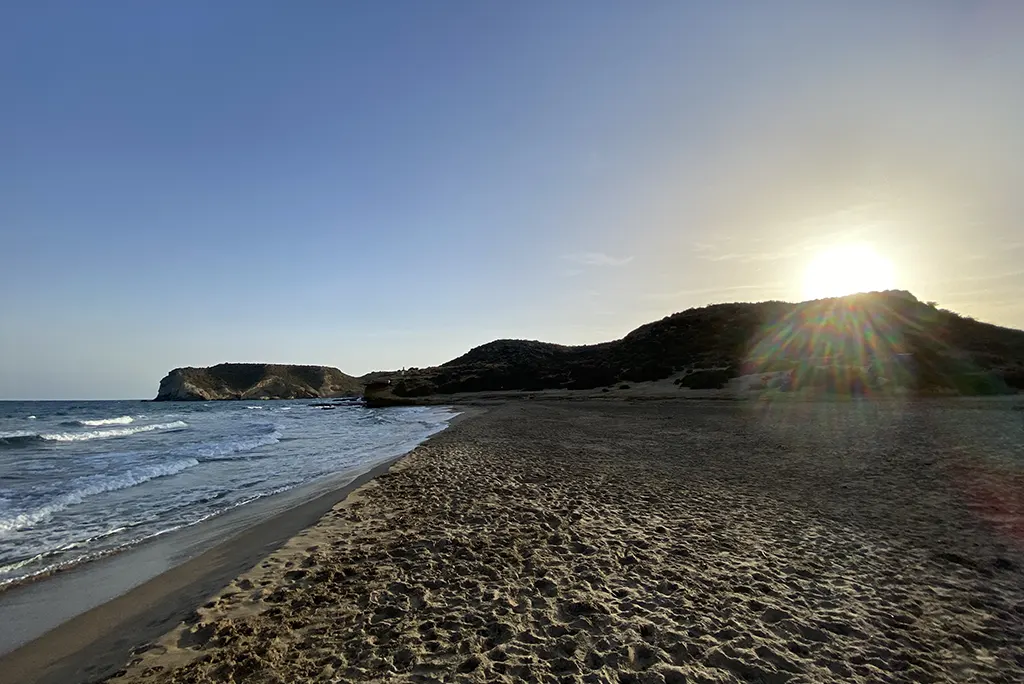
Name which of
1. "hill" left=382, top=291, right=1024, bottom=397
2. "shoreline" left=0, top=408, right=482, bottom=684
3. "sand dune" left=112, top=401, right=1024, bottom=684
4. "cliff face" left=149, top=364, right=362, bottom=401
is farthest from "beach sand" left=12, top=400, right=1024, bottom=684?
"cliff face" left=149, top=364, right=362, bottom=401

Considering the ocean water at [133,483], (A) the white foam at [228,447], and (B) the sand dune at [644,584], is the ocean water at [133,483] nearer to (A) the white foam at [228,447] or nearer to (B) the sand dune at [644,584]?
(A) the white foam at [228,447]

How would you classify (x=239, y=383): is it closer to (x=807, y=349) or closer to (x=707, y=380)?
(x=707, y=380)

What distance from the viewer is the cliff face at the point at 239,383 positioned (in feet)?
492

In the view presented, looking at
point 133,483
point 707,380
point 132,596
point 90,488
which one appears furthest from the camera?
point 707,380

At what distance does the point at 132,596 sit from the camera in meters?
6.68

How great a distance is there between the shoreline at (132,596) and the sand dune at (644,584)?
51 cm

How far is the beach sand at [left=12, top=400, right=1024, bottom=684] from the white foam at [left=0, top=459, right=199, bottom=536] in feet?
23.6

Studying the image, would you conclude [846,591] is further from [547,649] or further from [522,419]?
[522,419]

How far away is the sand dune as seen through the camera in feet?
14.3

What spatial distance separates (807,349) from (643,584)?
56547mm

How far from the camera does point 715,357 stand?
56.4 m

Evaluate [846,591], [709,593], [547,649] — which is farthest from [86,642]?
[846,591]

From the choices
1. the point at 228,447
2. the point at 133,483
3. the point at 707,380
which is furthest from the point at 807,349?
the point at 133,483

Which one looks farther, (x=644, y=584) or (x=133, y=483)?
(x=133, y=483)
